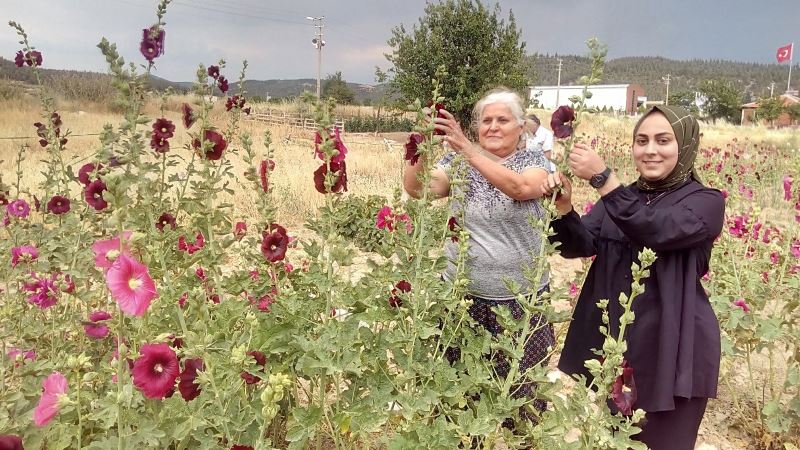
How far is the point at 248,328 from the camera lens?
1.62 m

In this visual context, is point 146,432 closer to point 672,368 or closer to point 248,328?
point 248,328

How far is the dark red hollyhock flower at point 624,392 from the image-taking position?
148cm

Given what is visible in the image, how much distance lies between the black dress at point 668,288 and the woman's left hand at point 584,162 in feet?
0.36

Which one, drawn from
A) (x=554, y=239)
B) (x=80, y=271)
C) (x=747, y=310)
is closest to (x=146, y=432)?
(x=80, y=271)

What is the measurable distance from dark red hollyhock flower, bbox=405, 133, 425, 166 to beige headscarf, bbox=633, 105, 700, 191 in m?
0.85

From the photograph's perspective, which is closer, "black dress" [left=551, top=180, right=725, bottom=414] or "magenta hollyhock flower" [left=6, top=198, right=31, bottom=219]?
"black dress" [left=551, top=180, right=725, bottom=414]

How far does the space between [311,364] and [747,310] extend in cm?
247

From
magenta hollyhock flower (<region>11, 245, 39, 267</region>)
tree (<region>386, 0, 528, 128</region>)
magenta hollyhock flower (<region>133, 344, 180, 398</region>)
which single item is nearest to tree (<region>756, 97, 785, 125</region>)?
tree (<region>386, 0, 528, 128</region>)

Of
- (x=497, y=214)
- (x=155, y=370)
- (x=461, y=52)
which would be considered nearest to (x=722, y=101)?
(x=461, y=52)

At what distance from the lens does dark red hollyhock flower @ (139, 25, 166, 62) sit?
1891 millimetres

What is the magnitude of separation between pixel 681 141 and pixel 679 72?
169 m

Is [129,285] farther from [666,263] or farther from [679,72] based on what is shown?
[679,72]

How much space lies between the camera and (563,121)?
1.60 meters

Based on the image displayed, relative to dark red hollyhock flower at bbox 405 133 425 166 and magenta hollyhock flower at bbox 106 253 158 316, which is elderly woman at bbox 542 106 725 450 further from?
magenta hollyhock flower at bbox 106 253 158 316
